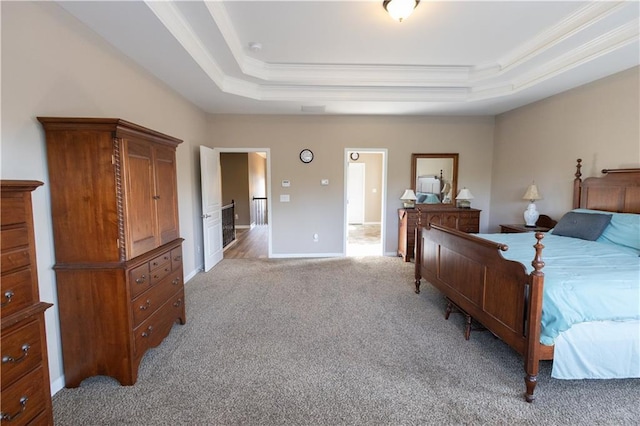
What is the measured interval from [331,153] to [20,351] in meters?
4.66

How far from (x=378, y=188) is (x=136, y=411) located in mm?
8442

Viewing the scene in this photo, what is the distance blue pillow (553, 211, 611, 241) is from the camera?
3090 mm

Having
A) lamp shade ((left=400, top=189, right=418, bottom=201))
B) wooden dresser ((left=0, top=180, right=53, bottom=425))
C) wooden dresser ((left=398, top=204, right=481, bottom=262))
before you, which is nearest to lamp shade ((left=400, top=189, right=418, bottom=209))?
lamp shade ((left=400, top=189, right=418, bottom=201))

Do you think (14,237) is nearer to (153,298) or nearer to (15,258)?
(15,258)

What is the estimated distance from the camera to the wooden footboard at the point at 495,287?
1828 mm

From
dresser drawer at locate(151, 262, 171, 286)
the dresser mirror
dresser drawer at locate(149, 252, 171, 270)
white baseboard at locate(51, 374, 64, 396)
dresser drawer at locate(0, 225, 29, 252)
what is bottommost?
white baseboard at locate(51, 374, 64, 396)

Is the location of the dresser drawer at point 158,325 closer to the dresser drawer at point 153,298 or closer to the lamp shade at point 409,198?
the dresser drawer at point 153,298

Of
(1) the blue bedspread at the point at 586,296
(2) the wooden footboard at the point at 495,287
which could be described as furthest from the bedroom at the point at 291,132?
(2) the wooden footboard at the point at 495,287

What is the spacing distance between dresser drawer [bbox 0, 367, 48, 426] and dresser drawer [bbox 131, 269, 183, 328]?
0.61m

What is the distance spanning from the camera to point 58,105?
201 cm

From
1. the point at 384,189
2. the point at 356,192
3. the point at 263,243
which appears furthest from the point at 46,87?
the point at 356,192

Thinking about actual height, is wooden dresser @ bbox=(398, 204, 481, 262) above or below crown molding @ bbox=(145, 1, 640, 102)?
below

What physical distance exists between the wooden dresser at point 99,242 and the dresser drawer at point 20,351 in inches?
22.0

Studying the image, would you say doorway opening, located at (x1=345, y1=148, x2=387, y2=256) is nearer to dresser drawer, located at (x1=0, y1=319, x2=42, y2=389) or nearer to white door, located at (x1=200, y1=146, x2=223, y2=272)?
white door, located at (x1=200, y1=146, x2=223, y2=272)
